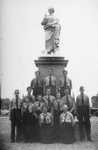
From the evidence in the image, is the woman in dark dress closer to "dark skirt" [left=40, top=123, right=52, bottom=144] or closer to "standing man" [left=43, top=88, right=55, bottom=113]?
"dark skirt" [left=40, top=123, right=52, bottom=144]

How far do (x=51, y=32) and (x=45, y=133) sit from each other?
16.7 ft

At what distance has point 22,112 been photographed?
25.8 ft

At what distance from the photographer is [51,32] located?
408 inches

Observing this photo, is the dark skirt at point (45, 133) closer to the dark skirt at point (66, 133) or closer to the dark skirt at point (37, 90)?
the dark skirt at point (66, 133)

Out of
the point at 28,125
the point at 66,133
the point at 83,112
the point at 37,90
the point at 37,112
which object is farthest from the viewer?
the point at 37,90

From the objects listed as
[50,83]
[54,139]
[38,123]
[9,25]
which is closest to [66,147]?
[54,139]

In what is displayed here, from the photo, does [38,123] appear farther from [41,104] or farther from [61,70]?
[61,70]

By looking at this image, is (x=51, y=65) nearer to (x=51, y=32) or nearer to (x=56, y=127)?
(x=51, y=32)

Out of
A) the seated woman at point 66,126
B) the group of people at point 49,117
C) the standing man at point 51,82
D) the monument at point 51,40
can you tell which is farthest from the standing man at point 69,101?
the monument at point 51,40

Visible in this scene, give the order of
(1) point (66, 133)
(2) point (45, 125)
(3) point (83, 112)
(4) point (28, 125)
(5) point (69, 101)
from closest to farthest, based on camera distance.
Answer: (1) point (66, 133), (2) point (45, 125), (4) point (28, 125), (3) point (83, 112), (5) point (69, 101)

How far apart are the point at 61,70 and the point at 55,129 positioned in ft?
9.30

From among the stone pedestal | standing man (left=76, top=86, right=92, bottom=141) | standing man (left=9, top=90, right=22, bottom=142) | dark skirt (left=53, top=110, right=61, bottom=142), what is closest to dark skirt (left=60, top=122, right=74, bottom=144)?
dark skirt (left=53, top=110, right=61, bottom=142)

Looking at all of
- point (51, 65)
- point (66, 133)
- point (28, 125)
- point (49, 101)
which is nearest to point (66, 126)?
point (66, 133)

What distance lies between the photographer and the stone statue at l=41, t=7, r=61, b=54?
405 inches
